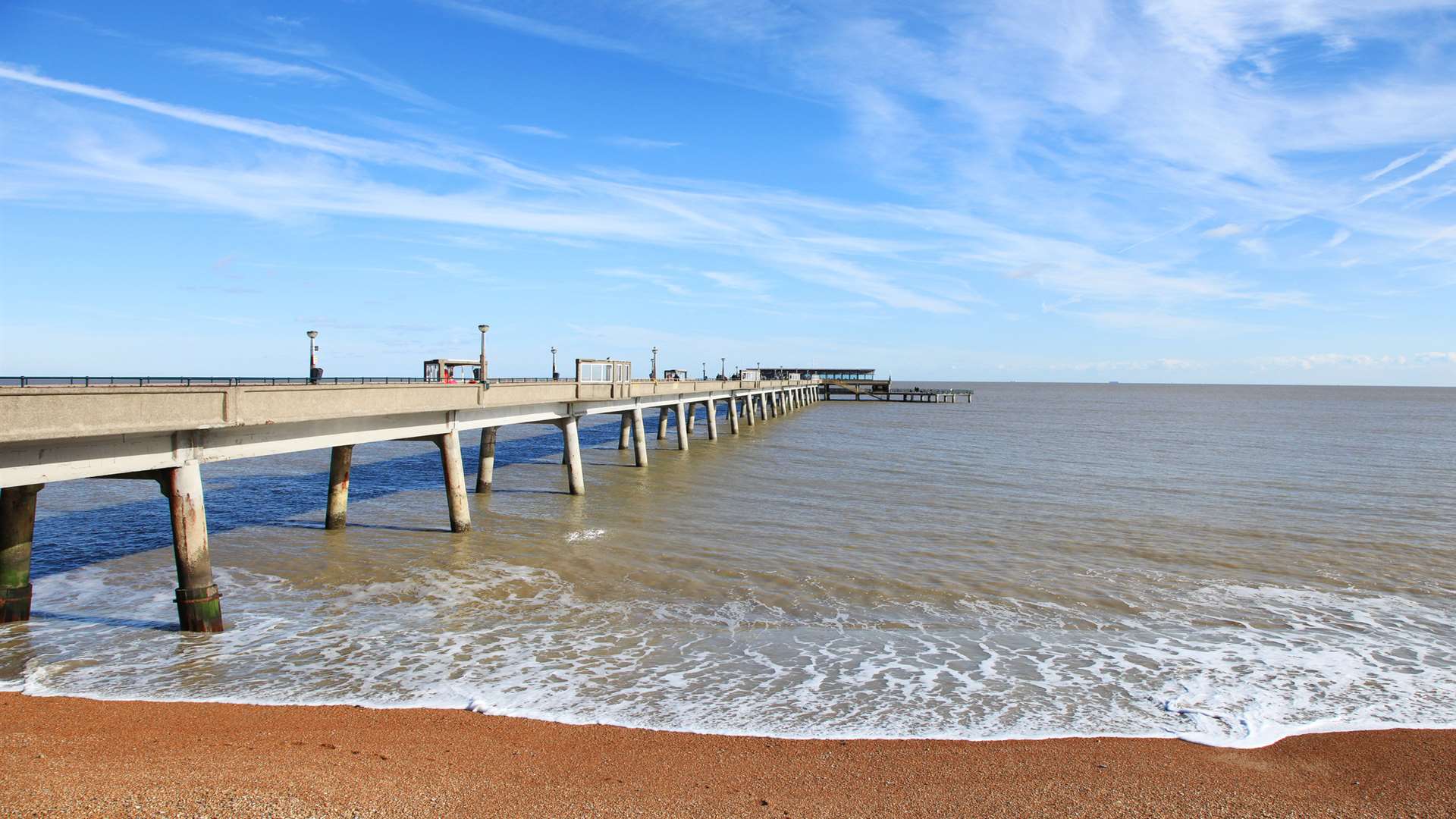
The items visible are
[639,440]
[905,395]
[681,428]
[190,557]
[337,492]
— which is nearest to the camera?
[190,557]

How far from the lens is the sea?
9.35 meters

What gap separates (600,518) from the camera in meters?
21.9

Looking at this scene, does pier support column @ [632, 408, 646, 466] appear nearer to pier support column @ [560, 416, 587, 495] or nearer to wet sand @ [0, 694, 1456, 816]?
pier support column @ [560, 416, 587, 495]

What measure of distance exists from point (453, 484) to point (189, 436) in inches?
312

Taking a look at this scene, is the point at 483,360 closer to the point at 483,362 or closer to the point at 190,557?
the point at 483,362

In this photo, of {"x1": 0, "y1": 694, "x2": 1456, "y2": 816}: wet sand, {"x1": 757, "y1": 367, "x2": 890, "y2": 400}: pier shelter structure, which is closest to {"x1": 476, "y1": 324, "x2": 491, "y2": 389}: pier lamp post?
{"x1": 0, "y1": 694, "x2": 1456, "y2": 816}: wet sand

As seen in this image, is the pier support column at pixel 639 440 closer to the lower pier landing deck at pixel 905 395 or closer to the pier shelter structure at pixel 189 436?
the pier shelter structure at pixel 189 436

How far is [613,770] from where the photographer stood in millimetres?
7430

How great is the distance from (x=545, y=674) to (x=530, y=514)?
508 inches

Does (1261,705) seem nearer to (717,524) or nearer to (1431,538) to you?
(717,524)

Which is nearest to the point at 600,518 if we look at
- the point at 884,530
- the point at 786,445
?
the point at 884,530

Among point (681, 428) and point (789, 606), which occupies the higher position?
point (681, 428)

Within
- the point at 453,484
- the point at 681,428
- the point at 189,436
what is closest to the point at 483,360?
the point at 453,484

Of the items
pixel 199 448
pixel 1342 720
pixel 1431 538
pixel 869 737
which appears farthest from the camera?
pixel 1431 538
